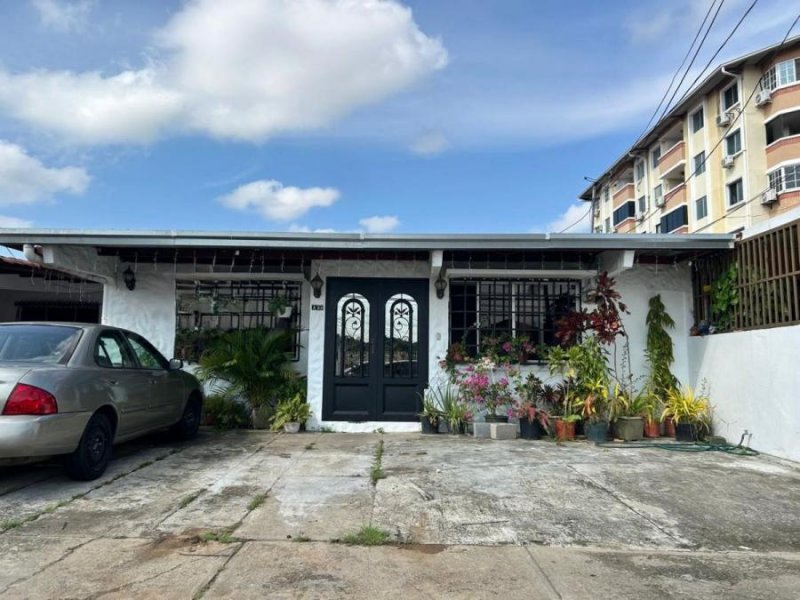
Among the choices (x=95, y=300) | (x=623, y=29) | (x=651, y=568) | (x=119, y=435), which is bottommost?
(x=651, y=568)

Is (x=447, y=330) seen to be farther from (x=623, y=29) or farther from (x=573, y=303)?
(x=623, y=29)

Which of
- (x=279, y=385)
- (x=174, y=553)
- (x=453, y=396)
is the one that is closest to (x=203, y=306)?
(x=279, y=385)

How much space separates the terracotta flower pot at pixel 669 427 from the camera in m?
7.69

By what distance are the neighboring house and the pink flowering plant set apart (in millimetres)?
7871

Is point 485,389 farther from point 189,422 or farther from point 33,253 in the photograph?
point 33,253

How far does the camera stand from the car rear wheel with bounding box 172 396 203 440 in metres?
7.03

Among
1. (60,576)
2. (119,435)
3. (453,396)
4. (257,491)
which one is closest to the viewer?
(60,576)

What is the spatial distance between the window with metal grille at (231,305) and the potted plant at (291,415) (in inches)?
51.5

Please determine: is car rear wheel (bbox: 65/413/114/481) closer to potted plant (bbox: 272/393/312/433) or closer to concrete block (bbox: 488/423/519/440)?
potted plant (bbox: 272/393/312/433)

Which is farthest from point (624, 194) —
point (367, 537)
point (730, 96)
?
point (367, 537)

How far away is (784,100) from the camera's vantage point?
1029 inches

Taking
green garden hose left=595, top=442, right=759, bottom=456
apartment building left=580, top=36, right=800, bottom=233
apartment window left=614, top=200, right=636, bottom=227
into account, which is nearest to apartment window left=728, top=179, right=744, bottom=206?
apartment building left=580, top=36, right=800, bottom=233

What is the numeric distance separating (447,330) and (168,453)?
4.20 m

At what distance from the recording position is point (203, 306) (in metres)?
8.90
